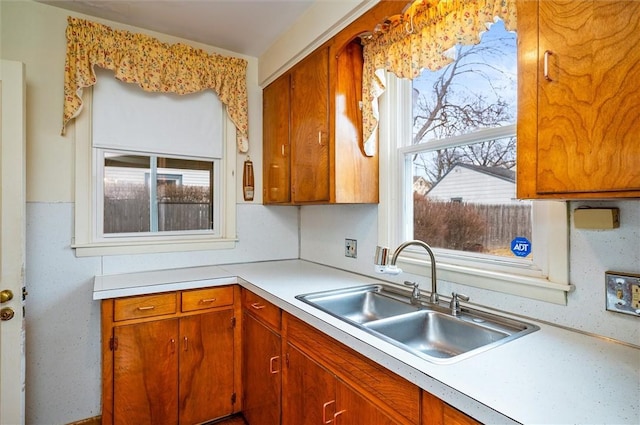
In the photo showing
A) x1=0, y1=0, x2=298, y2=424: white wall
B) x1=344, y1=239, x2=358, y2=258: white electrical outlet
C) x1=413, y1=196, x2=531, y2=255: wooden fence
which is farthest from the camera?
x1=344, y1=239, x2=358, y2=258: white electrical outlet

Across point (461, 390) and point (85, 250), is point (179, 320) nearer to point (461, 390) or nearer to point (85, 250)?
point (85, 250)

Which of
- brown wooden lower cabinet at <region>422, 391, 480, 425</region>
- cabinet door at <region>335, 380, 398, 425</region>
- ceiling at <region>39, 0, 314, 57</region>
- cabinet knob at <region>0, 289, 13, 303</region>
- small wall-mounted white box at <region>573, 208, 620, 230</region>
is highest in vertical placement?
ceiling at <region>39, 0, 314, 57</region>

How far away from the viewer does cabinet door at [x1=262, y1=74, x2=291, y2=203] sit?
2.38 metres

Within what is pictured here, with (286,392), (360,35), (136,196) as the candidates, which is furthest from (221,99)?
(286,392)

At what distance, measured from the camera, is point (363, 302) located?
1.76 metres

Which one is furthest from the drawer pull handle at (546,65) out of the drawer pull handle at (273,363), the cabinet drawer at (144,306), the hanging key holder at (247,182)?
the hanging key holder at (247,182)

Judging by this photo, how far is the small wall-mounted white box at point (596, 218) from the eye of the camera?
102 centimetres

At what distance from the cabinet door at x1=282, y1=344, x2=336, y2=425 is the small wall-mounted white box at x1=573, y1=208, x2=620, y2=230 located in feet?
3.42

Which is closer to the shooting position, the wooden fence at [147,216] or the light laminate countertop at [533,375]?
the light laminate countertop at [533,375]

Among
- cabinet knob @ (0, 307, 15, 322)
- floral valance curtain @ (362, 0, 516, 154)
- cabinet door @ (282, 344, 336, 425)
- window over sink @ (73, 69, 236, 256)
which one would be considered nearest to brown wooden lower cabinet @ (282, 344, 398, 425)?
cabinet door @ (282, 344, 336, 425)

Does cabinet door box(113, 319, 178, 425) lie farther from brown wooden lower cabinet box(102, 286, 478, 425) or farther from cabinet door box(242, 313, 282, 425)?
cabinet door box(242, 313, 282, 425)

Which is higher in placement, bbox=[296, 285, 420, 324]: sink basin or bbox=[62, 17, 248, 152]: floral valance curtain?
bbox=[62, 17, 248, 152]: floral valance curtain

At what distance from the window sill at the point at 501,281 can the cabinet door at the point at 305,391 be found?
0.72m

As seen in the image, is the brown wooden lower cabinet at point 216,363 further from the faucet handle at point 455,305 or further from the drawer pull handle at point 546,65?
the drawer pull handle at point 546,65
